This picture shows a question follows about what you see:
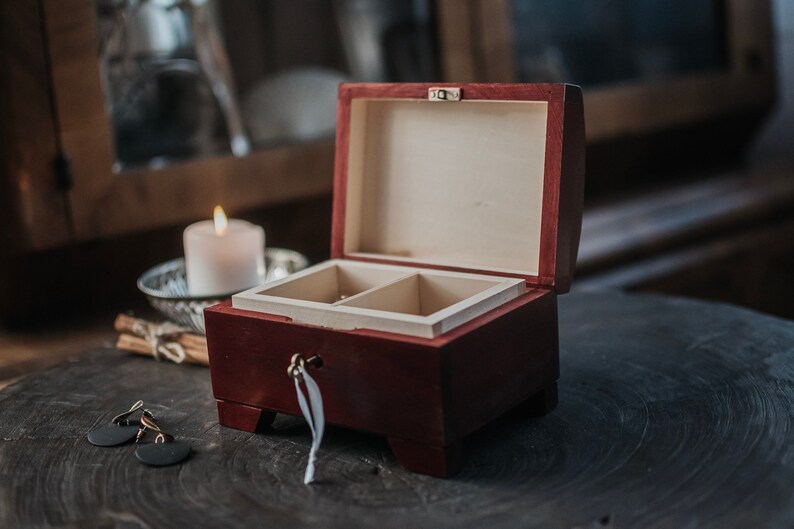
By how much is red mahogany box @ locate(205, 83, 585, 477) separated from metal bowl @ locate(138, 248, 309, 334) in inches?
6.2

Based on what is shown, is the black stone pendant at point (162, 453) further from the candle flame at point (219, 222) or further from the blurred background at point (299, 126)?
the blurred background at point (299, 126)

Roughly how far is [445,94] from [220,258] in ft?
1.00

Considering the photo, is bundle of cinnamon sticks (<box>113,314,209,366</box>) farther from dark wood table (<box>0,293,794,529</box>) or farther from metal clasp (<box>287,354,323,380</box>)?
metal clasp (<box>287,354,323,380</box>)

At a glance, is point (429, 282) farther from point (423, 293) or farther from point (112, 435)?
point (112, 435)

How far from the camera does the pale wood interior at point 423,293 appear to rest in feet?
2.54

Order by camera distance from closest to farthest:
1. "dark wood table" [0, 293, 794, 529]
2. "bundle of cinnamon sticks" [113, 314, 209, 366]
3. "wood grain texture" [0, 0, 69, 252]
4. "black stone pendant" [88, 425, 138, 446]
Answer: "dark wood table" [0, 293, 794, 529] < "black stone pendant" [88, 425, 138, 446] < "bundle of cinnamon sticks" [113, 314, 209, 366] < "wood grain texture" [0, 0, 69, 252]

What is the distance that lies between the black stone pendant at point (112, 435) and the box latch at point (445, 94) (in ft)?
1.25

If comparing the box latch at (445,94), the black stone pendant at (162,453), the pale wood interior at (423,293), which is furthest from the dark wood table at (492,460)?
the box latch at (445,94)

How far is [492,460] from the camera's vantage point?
69 cm

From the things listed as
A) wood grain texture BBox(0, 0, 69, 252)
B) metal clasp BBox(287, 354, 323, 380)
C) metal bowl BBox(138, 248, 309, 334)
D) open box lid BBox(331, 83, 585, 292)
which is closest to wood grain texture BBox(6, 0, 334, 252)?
wood grain texture BBox(0, 0, 69, 252)

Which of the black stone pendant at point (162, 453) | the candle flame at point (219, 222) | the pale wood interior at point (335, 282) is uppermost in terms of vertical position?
the candle flame at point (219, 222)

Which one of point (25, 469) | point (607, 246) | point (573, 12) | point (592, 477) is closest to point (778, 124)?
point (573, 12)

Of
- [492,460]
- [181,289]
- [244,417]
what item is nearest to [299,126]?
[181,289]

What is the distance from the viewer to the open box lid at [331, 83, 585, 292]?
2.46ft
